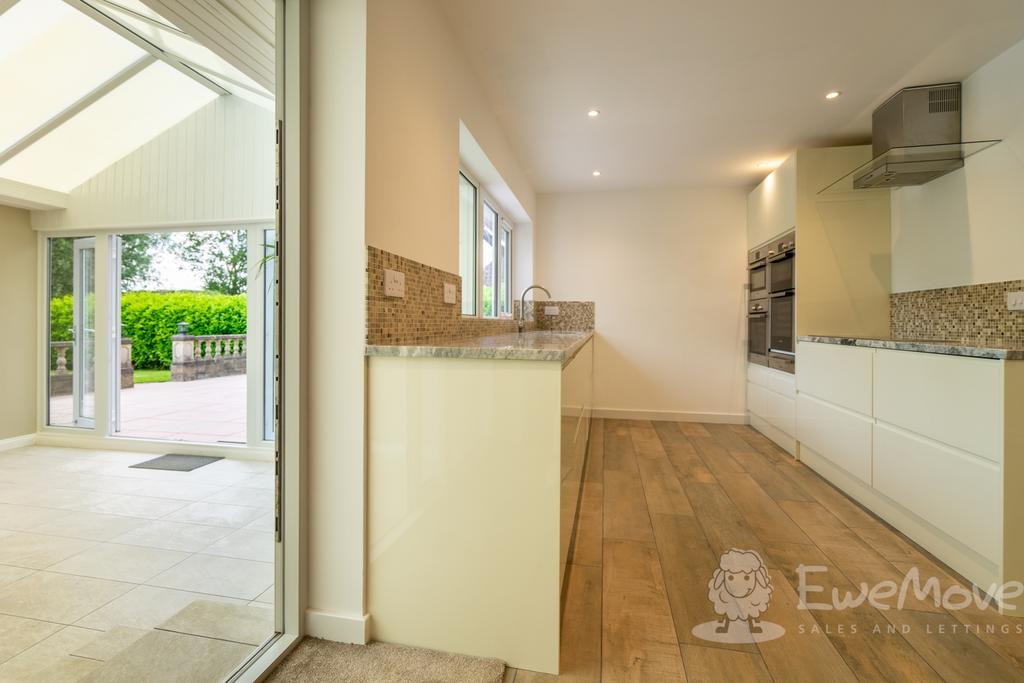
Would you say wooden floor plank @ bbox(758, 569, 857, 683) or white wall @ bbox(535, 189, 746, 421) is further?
white wall @ bbox(535, 189, 746, 421)

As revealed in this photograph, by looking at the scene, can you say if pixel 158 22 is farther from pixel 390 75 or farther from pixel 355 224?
pixel 355 224

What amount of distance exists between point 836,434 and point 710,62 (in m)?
2.39

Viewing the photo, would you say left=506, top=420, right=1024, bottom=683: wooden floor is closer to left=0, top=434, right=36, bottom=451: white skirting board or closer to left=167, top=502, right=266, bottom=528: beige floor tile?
left=167, top=502, right=266, bottom=528: beige floor tile

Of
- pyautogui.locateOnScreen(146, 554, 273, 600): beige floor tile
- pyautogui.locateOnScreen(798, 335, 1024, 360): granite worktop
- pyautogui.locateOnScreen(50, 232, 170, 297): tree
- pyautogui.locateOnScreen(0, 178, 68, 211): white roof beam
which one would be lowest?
pyautogui.locateOnScreen(146, 554, 273, 600): beige floor tile

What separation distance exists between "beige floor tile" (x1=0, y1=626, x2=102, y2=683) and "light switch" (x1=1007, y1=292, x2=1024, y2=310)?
4.07 m

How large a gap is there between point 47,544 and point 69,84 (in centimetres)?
223

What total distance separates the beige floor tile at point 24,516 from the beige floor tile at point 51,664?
1.23 metres

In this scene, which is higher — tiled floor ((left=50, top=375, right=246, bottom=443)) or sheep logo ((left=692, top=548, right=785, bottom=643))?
tiled floor ((left=50, top=375, right=246, bottom=443))

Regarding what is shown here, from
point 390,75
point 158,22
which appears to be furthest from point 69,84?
point 390,75

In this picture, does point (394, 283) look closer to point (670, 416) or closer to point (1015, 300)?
point (1015, 300)

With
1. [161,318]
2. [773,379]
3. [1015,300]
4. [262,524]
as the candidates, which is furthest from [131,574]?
[773,379]

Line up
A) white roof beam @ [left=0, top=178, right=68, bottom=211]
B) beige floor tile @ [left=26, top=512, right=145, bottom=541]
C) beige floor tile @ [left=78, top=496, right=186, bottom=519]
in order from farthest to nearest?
1. white roof beam @ [left=0, top=178, right=68, bottom=211]
2. beige floor tile @ [left=78, top=496, right=186, bottom=519]
3. beige floor tile @ [left=26, top=512, right=145, bottom=541]

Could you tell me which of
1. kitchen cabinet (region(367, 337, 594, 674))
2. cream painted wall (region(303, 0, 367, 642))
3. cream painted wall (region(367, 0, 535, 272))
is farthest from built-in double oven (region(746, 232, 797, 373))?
cream painted wall (region(303, 0, 367, 642))

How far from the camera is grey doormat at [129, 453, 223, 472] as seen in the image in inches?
125
